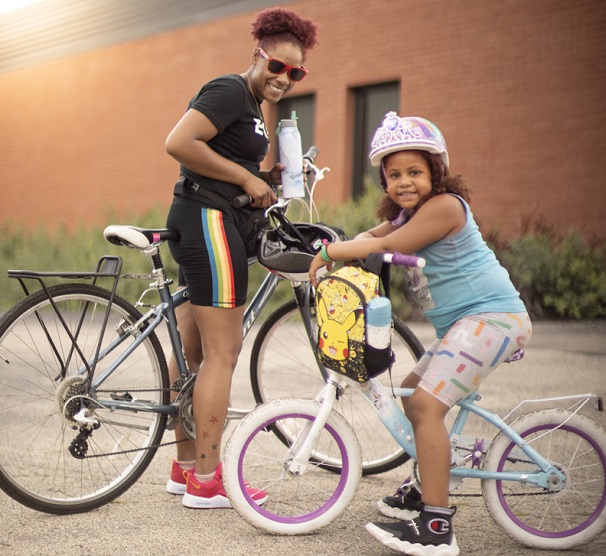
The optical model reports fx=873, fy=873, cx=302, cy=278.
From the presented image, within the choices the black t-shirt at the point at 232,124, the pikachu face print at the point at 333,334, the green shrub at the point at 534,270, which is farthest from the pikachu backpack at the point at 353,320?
the green shrub at the point at 534,270

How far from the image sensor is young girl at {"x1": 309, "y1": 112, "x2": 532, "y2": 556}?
3.00 m

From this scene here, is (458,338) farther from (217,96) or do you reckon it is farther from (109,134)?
(109,134)

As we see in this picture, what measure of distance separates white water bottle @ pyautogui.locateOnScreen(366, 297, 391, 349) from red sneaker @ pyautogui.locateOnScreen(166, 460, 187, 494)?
1276 millimetres

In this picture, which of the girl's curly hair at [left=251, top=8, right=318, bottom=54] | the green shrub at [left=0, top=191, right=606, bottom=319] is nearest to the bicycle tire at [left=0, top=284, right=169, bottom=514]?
the girl's curly hair at [left=251, top=8, right=318, bottom=54]

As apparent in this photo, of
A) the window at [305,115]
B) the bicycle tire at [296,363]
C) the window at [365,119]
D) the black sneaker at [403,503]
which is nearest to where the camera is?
the black sneaker at [403,503]

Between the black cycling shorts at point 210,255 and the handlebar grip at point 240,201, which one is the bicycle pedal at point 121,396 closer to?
the black cycling shorts at point 210,255

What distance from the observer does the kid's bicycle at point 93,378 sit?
348cm

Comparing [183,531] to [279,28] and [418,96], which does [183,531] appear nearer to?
[279,28]

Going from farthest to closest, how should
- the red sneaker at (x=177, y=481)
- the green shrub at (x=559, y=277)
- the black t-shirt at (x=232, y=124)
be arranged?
the green shrub at (x=559, y=277) → the red sneaker at (x=177, y=481) → the black t-shirt at (x=232, y=124)

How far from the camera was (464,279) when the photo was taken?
3180mm

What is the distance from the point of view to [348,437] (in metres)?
3.24

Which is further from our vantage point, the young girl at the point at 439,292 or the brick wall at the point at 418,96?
the brick wall at the point at 418,96

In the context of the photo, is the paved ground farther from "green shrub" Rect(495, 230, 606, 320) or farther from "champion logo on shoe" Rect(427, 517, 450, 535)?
"green shrub" Rect(495, 230, 606, 320)

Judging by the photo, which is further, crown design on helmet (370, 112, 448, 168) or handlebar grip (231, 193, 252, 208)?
handlebar grip (231, 193, 252, 208)
